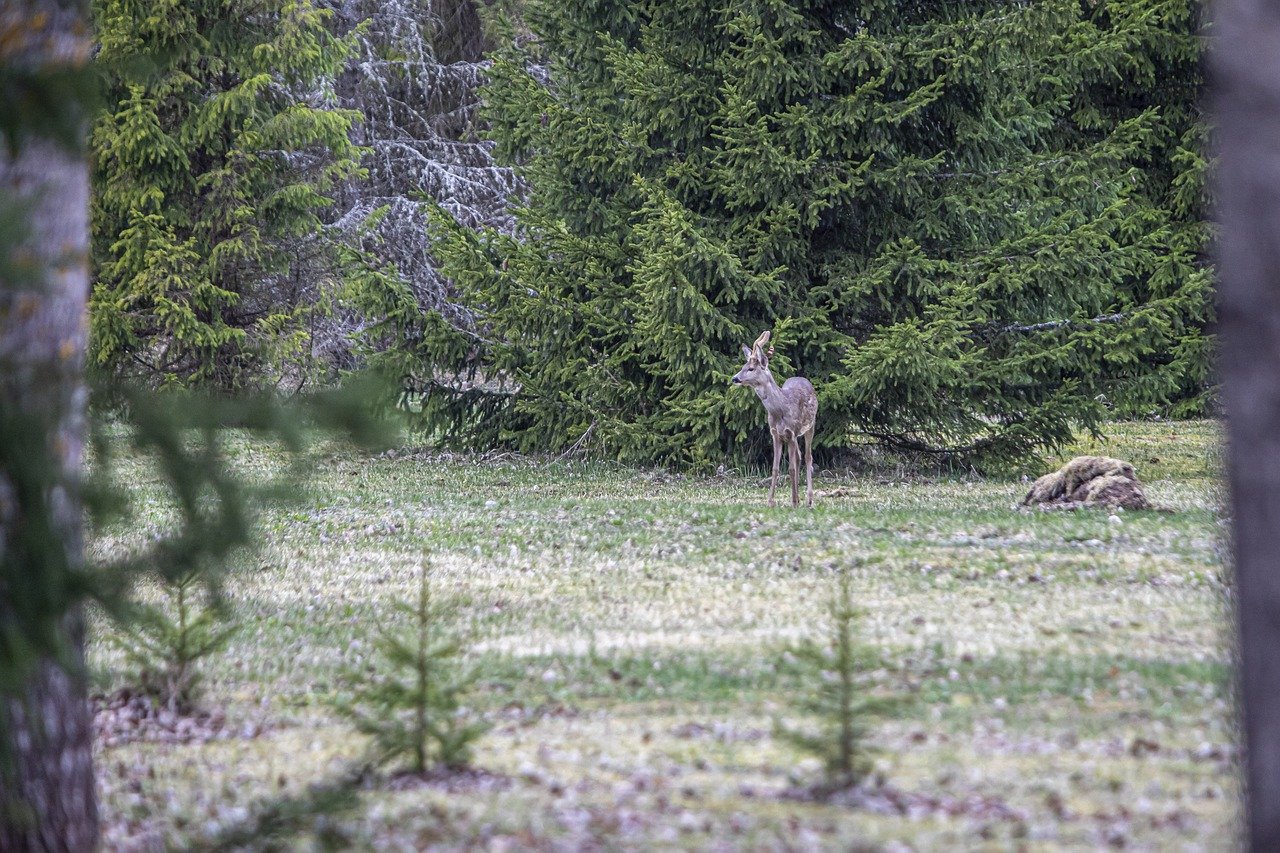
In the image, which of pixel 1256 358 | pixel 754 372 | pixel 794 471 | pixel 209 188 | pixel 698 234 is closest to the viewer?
pixel 1256 358

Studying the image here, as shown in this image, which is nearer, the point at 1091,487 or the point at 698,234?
the point at 1091,487

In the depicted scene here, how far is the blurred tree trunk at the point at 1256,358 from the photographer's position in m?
3.53

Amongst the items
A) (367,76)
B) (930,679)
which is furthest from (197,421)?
(367,76)

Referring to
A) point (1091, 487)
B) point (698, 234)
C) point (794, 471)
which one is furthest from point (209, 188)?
point (1091, 487)

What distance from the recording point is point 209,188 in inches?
953

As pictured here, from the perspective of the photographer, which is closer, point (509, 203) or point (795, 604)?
point (795, 604)

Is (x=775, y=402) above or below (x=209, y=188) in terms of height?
below

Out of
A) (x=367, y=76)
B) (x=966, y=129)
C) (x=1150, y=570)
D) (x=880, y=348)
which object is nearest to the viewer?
(x=1150, y=570)

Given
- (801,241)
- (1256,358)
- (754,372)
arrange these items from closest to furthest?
(1256,358) → (754,372) → (801,241)

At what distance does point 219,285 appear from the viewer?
24234 mm

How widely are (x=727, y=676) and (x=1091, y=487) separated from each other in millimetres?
7894

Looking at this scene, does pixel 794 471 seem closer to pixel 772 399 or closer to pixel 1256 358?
pixel 772 399

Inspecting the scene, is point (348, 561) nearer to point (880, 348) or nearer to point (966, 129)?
point (880, 348)

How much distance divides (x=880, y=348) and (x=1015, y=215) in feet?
11.3
